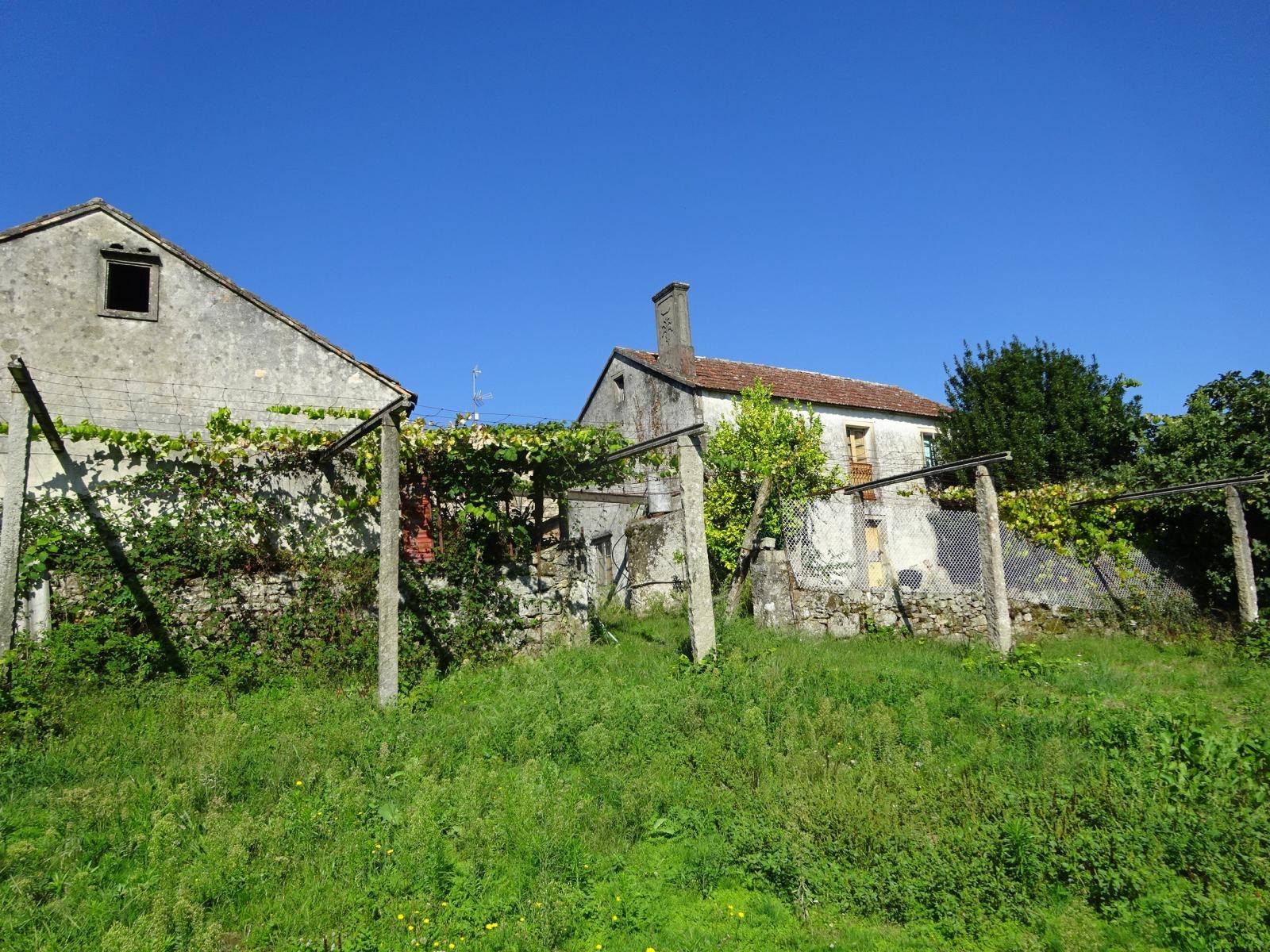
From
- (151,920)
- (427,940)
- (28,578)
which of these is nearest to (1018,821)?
(427,940)

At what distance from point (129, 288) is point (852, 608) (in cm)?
1413

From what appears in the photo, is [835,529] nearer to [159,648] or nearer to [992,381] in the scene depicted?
[992,381]

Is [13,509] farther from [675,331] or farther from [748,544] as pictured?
[675,331]

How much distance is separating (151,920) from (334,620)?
16.9 ft

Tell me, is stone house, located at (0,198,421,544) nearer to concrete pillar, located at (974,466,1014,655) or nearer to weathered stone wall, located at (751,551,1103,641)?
weathered stone wall, located at (751,551,1103,641)

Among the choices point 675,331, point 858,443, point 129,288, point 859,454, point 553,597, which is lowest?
point 553,597

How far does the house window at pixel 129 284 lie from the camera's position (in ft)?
40.7

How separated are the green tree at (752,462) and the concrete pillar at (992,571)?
5457 mm

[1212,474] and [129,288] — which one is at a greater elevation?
[129,288]

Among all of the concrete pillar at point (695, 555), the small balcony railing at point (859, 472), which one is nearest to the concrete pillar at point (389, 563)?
the concrete pillar at point (695, 555)

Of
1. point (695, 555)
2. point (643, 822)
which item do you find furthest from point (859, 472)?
point (643, 822)

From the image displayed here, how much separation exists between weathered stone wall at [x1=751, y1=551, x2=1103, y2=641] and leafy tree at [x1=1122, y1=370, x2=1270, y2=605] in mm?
4639

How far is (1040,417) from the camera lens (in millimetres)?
20609

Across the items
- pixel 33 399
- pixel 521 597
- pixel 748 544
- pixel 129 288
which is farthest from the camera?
pixel 748 544
